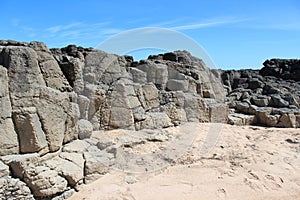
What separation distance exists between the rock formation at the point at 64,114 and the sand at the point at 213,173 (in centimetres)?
43

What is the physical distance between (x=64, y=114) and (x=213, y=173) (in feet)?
9.79

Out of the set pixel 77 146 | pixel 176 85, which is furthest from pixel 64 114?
pixel 176 85

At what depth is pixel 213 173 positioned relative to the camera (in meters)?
5.69

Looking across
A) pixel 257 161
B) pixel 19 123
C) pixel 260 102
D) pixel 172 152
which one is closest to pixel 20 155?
pixel 19 123

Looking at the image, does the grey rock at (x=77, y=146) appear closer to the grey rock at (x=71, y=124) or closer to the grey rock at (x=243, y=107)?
the grey rock at (x=71, y=124)

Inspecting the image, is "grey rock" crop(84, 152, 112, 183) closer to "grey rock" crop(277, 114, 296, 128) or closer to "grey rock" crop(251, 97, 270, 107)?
"grey rock" crop(277, 114, 296, 128)

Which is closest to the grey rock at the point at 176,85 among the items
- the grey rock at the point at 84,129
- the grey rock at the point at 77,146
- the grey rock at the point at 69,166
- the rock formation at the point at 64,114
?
the rock formation at the point at 64,114

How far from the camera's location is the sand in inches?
193

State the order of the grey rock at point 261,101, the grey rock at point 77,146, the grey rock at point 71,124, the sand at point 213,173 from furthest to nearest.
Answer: the grey rock at point 261,101 < the grey rock at point 71,124 < the grey rock at point 77,146 < the sand at point 213,173

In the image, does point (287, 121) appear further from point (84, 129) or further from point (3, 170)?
point (3, 170)

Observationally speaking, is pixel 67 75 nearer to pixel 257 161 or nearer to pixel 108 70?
pixel 108 70

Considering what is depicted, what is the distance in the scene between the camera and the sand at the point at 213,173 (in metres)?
4.89

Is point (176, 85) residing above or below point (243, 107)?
above

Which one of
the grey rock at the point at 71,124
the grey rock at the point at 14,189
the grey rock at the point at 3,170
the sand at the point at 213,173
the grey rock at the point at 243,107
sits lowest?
the sand at the point at 213,173
